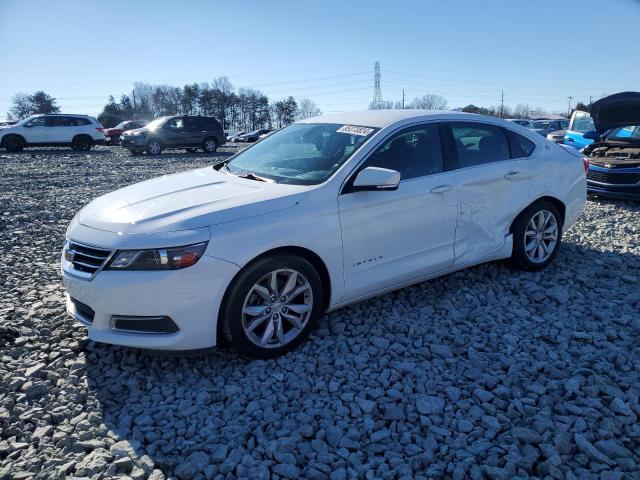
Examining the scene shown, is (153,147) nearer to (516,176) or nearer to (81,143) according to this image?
(81,143)

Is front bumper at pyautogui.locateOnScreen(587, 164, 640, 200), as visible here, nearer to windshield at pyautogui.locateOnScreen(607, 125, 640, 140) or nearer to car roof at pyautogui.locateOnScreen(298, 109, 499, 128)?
windshield at pyautogui.locateOnScreen(607, 125, 640, 140)

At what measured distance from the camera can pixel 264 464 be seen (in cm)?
245

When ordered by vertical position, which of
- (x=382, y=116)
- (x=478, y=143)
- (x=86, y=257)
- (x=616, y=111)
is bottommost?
(x=86, y=257)

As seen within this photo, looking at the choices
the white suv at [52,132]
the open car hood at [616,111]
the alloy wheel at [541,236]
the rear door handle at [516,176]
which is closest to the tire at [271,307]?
the rear door handle at [516,176]

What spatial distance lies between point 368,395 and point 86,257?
2.01 meters

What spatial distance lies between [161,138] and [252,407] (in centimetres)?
2028

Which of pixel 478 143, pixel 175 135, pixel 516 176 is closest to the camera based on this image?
pixel 478 143

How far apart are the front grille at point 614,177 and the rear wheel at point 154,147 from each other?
17447 mm

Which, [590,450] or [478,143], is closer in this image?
[590,450]

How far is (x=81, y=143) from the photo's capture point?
22812 millimetres

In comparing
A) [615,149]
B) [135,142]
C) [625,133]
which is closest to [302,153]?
[615,149]

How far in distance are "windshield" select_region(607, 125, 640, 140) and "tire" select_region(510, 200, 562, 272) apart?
5747 mm

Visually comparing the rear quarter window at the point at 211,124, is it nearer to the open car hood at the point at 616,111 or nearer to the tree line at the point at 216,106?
the open car hood at the point at 616,111

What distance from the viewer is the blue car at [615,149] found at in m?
8.31
